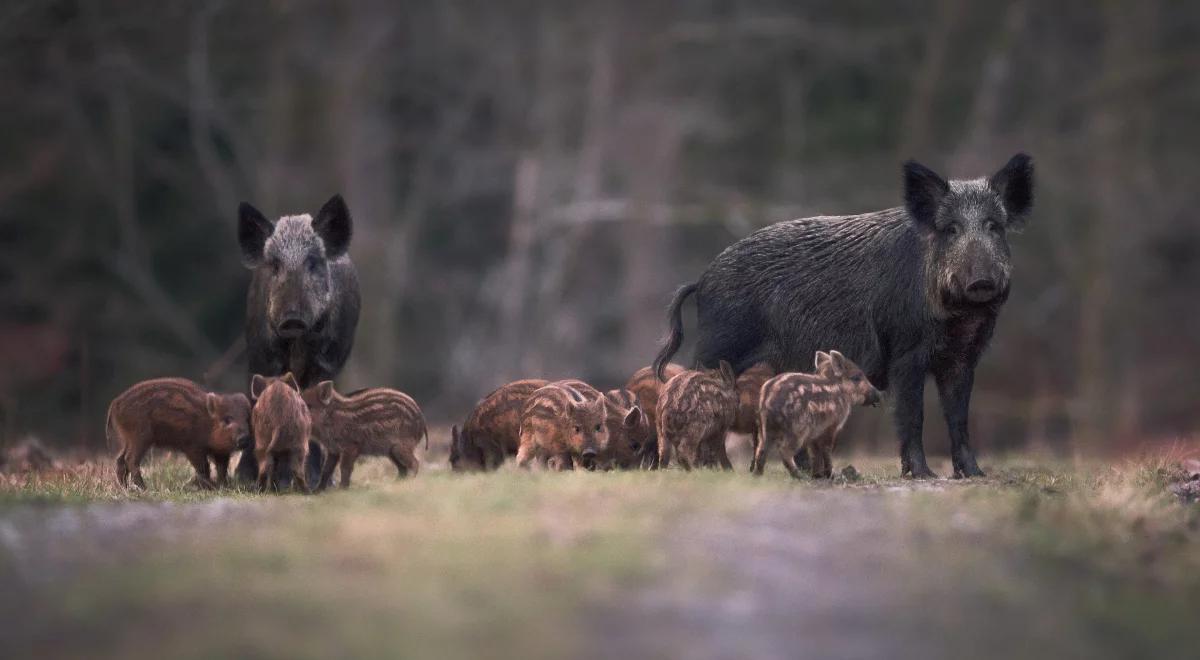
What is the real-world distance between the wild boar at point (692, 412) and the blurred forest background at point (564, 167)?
10.4m

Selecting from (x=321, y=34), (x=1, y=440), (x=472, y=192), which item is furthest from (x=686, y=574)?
(x=472, y=192)

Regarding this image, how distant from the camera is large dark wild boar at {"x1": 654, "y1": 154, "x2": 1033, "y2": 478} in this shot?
9609 mm

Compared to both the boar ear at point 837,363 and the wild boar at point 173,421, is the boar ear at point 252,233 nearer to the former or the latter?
the wild boar at point 173,421

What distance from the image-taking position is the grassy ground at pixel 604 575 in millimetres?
4867

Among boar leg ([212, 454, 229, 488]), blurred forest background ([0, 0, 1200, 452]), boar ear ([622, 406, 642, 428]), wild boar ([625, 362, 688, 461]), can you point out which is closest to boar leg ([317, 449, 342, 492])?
boar leg ([212, 454, 229, 488])

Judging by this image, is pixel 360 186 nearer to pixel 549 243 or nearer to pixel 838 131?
pixel 549 243

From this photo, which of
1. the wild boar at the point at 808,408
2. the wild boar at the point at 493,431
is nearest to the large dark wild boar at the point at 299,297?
the wild boar at the point at 493,431

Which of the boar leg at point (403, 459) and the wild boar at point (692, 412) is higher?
the wild boar at point (692, 412)

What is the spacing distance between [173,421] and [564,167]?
17819 millimetres

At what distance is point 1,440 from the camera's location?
12172 mm

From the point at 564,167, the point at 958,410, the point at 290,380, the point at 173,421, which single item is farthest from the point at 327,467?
the point at 564,167

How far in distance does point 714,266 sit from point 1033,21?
56.1ft

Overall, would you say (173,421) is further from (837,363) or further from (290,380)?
(837,363)

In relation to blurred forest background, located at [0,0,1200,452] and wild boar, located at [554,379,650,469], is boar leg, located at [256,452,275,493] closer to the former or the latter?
wild boar, located at [554,379,650,469]
